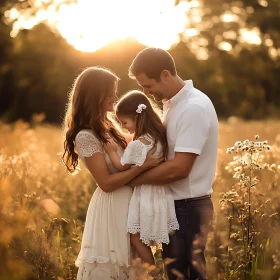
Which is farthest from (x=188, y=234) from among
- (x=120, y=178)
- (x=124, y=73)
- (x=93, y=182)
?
(x=124, y=73)

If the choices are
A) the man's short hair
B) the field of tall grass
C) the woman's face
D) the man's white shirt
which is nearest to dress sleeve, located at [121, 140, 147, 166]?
the man's white shirt

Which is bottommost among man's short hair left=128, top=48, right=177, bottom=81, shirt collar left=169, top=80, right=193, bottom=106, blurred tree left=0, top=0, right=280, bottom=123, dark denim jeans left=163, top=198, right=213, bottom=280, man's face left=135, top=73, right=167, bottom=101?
dark denim jeans left=163, top=198, right=213, bottom=280

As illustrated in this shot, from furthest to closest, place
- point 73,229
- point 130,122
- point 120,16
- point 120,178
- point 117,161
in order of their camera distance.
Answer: point 120,16 → point 73,229 → point 130,122 → point 117,161 → point 120,178

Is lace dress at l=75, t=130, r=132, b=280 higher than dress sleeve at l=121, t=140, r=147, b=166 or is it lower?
lower

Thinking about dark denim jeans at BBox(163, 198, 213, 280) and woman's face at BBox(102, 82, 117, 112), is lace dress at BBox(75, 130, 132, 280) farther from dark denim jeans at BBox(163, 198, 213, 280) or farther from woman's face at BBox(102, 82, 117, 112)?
dark denim jeans at BBox(163, 198, 213, 280)

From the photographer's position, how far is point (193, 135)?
3.80m

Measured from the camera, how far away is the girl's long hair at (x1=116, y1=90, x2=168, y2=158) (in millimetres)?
4062

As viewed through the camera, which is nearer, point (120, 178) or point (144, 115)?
point (120, 178)

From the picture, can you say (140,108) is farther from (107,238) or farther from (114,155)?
(107,238)

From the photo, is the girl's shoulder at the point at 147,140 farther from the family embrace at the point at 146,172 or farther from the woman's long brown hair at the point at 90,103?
the woman's long brown hair at the point at 90,103

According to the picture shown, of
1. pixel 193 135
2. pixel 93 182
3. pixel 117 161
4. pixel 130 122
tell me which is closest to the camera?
pixel 193 135

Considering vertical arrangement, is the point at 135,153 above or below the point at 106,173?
above

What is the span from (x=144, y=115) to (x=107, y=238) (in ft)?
3.20

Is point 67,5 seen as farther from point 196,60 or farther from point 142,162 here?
point 196,60
